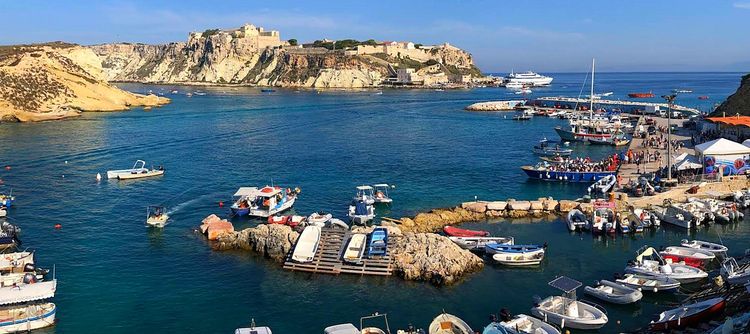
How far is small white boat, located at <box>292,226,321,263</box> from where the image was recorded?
26603 mm

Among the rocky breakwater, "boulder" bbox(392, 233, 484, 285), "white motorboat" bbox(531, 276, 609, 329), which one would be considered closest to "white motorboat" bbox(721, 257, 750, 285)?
"white motorboat" bbox(531, 276, 609, 329)

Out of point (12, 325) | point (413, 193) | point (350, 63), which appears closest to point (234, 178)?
point (413, 193)

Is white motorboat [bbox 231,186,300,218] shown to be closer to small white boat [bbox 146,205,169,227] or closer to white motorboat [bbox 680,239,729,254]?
small white boat [bbox 146,205,169,227]

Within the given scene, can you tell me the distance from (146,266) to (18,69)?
9372cm

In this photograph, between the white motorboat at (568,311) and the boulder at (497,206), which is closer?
the white motorboat at (568,311)

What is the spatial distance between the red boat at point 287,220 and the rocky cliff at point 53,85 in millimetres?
74351

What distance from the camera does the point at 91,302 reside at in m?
23.4

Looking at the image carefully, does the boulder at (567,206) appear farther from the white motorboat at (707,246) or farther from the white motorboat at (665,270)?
the white motorboat at (665,270)

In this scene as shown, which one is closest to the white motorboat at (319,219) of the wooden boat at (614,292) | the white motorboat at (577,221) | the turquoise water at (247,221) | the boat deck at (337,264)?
the turquoise water at (247,221)

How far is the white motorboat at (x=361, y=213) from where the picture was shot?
112 feet

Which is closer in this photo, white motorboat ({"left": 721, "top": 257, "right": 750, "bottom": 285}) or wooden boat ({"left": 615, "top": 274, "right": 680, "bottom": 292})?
white motorboat ({"left": 721, "top": 257, "right": 750, "bottom": 285})

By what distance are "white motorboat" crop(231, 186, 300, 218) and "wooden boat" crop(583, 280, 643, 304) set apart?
771 inches

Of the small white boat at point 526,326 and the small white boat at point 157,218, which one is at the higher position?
the small white boat at point 157,218

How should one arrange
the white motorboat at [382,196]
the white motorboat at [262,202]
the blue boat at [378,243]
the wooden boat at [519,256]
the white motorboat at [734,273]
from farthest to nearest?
1. the white motorboat at [382,196]
2. the white motorboat at [262,202]
3. the wooden boat at [519,256]
4. the blue boat at [378,243]
5. the white motorboat at [734,273]
